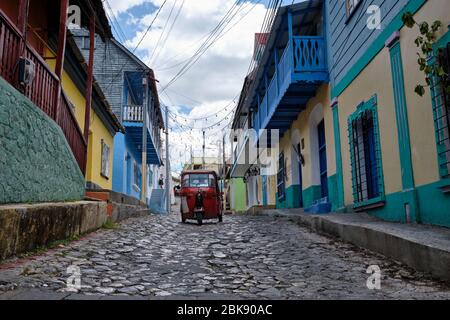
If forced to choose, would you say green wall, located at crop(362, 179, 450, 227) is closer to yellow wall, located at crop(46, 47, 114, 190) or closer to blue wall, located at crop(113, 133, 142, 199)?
yellow wall, located at crop(46, 47, 114, 190)

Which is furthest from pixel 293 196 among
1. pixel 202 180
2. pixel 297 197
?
pixel 202 180

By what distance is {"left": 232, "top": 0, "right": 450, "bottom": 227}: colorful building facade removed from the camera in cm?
602

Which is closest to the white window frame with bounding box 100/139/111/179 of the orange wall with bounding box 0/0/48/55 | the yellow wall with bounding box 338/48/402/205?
the orange wall with bounding box 0/0/48/55

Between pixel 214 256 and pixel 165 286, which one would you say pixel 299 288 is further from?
pixel 214 256

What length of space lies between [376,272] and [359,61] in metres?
5.34

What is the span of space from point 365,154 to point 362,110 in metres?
0.91

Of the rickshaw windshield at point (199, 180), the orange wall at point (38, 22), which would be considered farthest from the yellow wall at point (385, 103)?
the orange wall at point (38, 22)

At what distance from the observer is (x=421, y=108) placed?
6199 millimetres

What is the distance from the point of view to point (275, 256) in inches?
240

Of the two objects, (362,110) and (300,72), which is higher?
(300,72)

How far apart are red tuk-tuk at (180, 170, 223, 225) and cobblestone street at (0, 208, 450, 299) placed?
4.95m

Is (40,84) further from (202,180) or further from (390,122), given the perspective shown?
(202,180)

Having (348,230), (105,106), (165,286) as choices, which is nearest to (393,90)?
(348,230)

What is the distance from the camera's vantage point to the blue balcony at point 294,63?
1109cm
